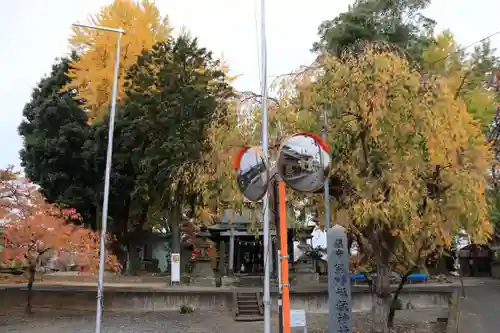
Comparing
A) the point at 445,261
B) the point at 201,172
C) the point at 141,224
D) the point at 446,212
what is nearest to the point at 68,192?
the point at 141,224

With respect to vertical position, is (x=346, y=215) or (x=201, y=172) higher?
(x=201, y=172)

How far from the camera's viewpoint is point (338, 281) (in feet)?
23.7

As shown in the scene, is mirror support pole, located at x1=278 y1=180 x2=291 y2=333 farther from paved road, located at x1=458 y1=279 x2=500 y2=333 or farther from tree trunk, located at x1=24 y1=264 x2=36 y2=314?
tree trunk, located at x1=24 y1=264 x2=36 y2=314

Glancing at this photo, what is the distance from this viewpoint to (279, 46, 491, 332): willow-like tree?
32.2 ft

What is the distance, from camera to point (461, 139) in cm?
992

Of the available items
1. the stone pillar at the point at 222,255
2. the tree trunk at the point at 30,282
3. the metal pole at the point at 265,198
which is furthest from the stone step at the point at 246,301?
the metal pole at the point at 265,198

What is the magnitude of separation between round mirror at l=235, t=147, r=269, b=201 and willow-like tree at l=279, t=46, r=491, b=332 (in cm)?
538

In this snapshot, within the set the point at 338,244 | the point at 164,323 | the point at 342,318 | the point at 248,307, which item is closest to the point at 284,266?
the point at 338,244

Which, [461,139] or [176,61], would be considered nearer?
[461,139]

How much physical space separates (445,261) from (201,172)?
26.8m

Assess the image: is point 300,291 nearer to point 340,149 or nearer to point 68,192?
point 340,149

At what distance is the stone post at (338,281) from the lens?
6.42m

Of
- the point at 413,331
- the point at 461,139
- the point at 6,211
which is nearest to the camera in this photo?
the point at 461,139

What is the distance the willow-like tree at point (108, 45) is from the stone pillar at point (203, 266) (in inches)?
376
